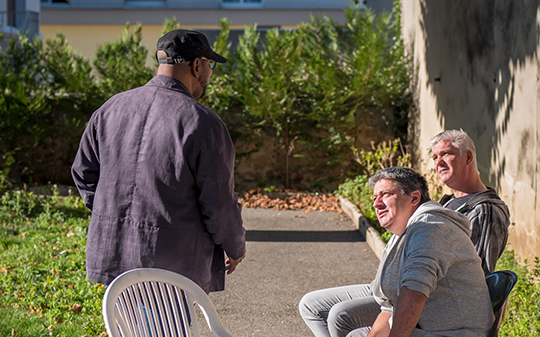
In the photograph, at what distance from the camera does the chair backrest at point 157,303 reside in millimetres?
2197

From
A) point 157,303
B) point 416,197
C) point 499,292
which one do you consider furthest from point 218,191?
point 499,292

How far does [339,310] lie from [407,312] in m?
0.77

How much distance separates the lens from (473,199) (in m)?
3.05

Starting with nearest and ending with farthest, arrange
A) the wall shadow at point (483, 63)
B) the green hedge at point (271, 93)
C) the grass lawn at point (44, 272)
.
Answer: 1. the grass lawn at point (44, 272)
2. the wall shadow at point (483, 63)
3. the green hedge at point (271, 93)

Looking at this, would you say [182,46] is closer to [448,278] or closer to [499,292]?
[448,278]

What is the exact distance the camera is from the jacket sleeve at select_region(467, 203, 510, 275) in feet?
9.31

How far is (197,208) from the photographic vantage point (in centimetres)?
247

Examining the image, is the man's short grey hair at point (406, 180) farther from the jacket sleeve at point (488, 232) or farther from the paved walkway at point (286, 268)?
the paved walkway at point (286, 268)

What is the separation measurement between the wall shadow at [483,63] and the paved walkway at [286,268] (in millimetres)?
1871

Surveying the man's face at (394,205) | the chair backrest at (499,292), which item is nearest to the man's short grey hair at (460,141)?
the man's face at (394,205)

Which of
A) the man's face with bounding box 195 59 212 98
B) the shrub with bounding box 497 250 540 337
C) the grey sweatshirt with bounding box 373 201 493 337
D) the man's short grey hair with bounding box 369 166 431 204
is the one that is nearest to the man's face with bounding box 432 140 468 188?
the man's short grey hair with bounding box 369 166 431 204

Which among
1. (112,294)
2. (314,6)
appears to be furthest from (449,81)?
(314,6)

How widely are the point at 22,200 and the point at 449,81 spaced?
6.47m

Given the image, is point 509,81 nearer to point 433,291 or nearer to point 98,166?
point 433,291
